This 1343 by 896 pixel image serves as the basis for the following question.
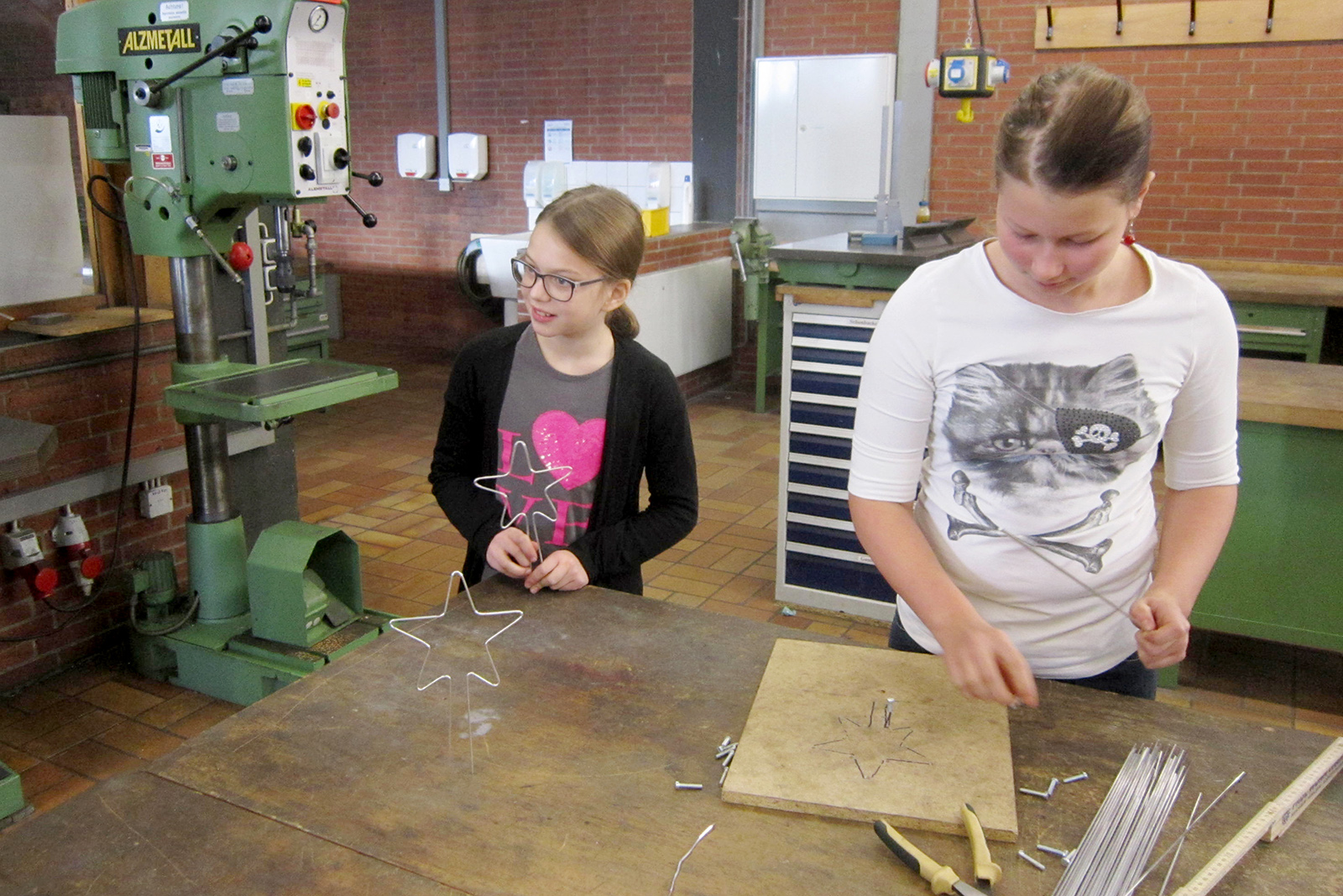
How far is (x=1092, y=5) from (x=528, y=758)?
5.13 meters

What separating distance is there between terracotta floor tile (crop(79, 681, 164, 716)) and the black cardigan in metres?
1.52

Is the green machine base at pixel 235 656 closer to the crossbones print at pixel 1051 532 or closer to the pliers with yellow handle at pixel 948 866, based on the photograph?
the crossbones print at pixel 1051 532

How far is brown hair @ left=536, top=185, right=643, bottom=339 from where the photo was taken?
165 cm

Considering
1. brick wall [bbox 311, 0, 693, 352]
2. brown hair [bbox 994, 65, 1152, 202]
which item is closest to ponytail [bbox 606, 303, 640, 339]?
brown hair [bbox 994, 65, 1152, 202]

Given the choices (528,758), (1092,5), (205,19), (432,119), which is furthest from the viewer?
(432,119)

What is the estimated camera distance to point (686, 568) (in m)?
3.66

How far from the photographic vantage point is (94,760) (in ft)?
8.31

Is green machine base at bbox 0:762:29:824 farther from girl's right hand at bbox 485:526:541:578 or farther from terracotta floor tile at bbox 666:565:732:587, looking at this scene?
terracotta floor tile at bbox 666:565:732:587

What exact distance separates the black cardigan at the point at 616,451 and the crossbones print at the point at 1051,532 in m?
0.51

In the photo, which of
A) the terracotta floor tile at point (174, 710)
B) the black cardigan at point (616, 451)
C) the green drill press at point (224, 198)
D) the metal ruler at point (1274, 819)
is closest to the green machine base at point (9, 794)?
the terracotta floor tile at point (174, 710)

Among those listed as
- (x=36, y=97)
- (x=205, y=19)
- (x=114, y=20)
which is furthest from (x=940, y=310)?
(x=36, y=97)

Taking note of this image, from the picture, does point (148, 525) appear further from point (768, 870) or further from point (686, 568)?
point (768, 870)

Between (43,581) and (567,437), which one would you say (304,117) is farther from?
(43,581)

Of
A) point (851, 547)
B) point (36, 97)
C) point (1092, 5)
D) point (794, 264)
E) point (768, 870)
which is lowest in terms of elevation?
point (851, 547)
